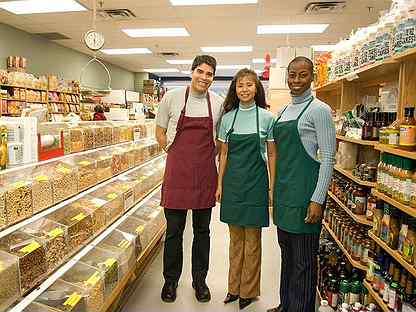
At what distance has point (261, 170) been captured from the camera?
104 inches

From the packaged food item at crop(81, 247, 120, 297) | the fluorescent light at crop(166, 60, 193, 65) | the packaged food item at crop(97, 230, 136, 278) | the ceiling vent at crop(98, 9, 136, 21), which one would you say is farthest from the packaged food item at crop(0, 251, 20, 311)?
the fluorescent light at crop(166, 60, 193, 65)

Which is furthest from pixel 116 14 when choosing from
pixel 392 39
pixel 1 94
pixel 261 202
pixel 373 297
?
pixel 373 297

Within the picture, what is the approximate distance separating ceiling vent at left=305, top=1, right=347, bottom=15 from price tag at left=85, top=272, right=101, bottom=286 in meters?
5.56

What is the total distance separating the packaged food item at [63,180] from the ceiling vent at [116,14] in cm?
493

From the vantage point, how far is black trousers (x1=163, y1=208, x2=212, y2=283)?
294 centimetres

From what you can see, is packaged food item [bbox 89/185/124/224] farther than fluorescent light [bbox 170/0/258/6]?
No

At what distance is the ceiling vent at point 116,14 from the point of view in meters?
6.68

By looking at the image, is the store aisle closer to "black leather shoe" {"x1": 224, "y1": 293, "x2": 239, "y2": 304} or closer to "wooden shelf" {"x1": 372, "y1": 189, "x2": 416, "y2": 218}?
"black leather shoe" {"x1": 224, "y1": 293, "x2": 239, "y2": 304}

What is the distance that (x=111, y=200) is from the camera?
10.0 feet

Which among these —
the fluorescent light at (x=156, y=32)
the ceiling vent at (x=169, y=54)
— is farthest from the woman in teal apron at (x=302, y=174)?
the ceiling vent at (x=169, y=54)

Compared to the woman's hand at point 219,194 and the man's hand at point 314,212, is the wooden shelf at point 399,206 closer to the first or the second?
the man's hand at point 314,212

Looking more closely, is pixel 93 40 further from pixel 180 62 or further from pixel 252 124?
pixel 180 62

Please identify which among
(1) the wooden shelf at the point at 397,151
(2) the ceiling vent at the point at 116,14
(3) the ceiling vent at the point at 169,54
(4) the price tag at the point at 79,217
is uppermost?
(3) the ceiling vent at the point at 169,54

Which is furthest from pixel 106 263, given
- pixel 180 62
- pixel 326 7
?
pixel 180 62
